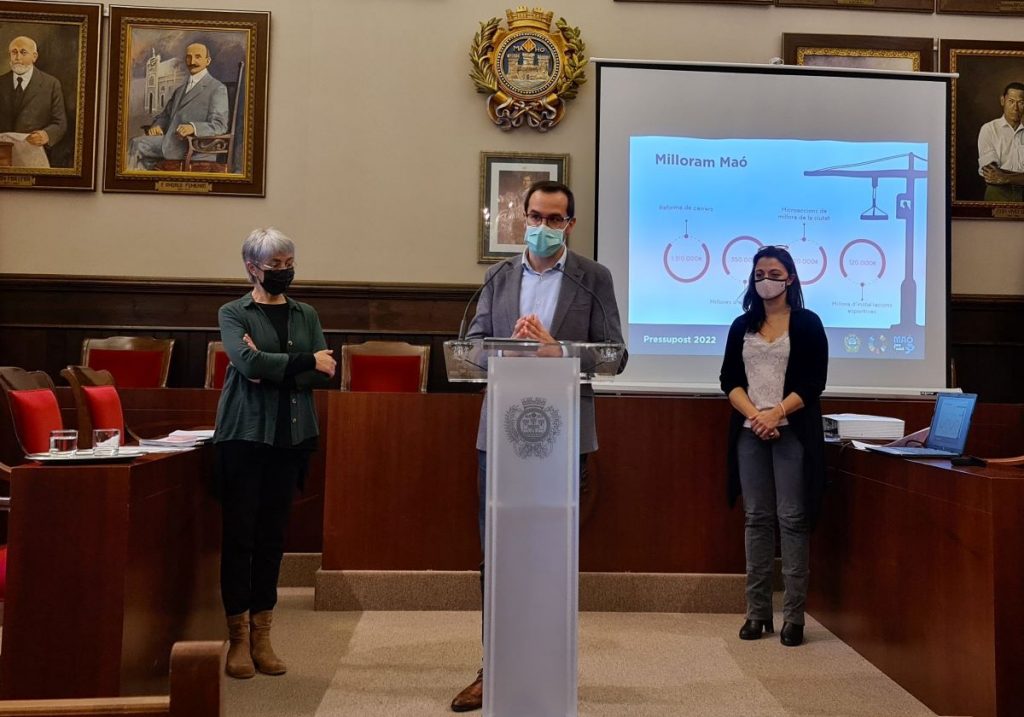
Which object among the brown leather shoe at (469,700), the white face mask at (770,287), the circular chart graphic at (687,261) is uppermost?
the circular chart graphic at (687,261)

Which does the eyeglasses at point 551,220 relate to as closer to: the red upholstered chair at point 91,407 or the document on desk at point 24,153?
the red upholstered chair at point 91,407

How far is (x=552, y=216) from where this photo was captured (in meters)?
2.53

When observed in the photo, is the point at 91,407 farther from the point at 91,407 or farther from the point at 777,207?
the point at 777,207

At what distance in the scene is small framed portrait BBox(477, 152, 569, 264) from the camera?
18.5ft

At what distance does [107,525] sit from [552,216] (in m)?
1.49

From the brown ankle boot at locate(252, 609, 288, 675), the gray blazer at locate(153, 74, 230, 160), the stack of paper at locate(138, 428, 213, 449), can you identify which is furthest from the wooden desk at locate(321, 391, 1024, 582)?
the gray blazer at locate(153, 74, 230, 160)

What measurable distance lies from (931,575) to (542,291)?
5.01 ft

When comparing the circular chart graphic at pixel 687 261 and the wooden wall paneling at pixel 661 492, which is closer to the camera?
the wooden wall paneling at pixel 661 492

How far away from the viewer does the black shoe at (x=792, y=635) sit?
3307 millimetres

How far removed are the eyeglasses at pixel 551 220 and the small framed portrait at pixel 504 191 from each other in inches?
122

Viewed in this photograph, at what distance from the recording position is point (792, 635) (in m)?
3.31

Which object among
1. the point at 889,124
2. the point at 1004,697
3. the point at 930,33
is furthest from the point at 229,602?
the point at 930,33

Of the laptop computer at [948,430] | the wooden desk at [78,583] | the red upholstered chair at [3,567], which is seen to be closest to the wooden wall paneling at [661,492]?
the laptop computer at [948,430]

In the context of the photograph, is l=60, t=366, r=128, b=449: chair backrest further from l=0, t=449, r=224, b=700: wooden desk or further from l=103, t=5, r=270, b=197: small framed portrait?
l=103, t=5, r=270, b=197: small framed portrait
